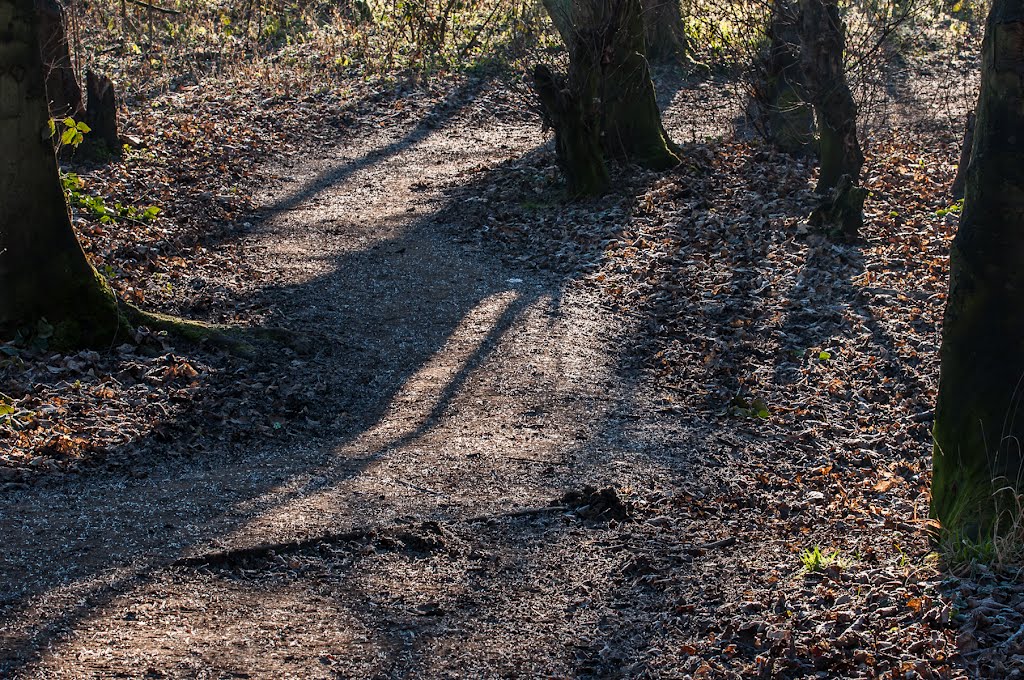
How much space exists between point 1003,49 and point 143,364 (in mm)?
5479

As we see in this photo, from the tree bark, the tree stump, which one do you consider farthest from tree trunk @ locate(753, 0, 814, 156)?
the tree bark

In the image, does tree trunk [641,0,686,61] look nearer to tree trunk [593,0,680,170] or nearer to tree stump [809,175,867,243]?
tree trunk [593,0,680,170]

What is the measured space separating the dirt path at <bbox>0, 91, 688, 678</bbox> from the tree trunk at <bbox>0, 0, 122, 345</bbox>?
166cm

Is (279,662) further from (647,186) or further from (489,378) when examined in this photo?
(647,186)

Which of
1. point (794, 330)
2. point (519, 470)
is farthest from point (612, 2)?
point (519, 470)

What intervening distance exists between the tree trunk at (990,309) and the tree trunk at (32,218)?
5.45 m

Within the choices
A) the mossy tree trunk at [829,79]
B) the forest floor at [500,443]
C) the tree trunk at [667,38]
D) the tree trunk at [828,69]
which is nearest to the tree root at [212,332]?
the forest floor at [500,443]

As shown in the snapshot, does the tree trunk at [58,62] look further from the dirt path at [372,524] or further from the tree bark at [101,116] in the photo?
the dirt path at [372,524]

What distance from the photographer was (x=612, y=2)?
34.9 feet

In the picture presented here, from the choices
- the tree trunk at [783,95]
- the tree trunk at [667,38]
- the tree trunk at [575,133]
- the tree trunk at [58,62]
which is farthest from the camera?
the tree trunk at [667,38]

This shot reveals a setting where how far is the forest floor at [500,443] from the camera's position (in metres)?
4.06

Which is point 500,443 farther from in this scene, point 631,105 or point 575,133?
point 631,105

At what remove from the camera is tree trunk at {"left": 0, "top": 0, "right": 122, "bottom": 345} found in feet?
20.2

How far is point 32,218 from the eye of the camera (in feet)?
20.8
